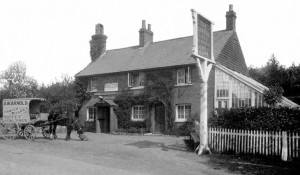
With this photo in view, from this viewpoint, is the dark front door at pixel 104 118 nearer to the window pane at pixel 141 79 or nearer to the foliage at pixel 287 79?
the window pane at pixel 141 79

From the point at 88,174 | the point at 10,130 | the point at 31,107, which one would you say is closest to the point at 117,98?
the point at 31,107

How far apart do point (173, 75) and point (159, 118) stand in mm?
3643

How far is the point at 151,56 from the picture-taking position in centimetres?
2666

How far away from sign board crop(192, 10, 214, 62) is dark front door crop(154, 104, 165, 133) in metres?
11.0

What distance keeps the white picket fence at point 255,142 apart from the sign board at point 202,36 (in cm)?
340

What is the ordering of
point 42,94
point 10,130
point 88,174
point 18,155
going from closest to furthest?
1. point 88,174
2. point 18,155
3. point 10,130
4. point 42,94

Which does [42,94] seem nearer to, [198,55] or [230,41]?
[230,41]

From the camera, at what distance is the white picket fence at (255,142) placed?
11.1 meters

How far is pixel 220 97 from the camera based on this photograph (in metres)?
21.0

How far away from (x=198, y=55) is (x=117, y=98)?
14187mm

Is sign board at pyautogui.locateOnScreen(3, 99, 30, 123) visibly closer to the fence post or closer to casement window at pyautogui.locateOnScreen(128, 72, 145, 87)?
casement window at pyautogui.locateOnScreen(128, 72, 145, 87)

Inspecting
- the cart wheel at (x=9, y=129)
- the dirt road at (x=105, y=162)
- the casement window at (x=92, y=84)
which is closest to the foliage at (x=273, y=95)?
the dirt road at (x=105, y=162)

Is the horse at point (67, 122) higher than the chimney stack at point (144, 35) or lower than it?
lower

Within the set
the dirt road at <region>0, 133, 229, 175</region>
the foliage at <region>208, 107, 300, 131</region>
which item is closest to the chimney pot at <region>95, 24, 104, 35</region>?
the dirt road at <region>0, 133, 229, 175</region>
